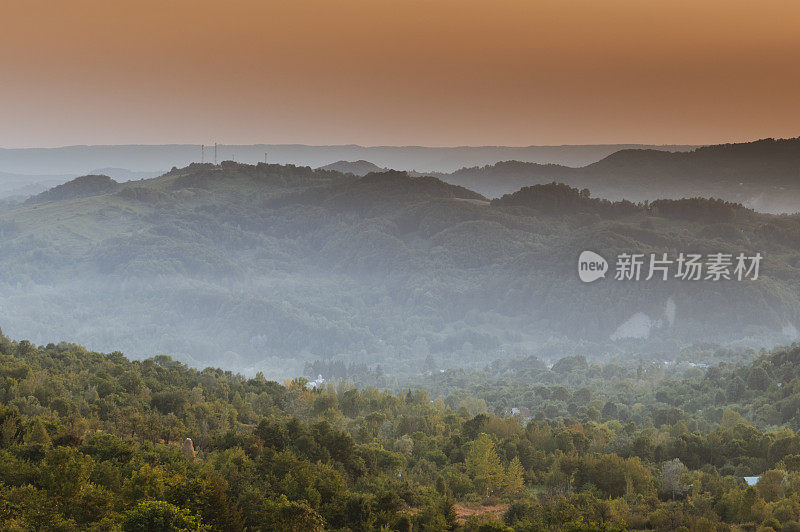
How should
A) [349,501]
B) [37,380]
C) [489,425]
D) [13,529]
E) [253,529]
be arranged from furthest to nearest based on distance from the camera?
[489,425], [37,380], [349,501], [253,529], [13,529]

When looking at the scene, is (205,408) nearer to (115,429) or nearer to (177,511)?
(115,429)

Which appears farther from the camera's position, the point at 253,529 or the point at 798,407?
the point at 798,407

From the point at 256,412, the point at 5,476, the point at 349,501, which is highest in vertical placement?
the point at 5,476

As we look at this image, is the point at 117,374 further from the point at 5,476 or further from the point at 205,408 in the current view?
the point at 5,476

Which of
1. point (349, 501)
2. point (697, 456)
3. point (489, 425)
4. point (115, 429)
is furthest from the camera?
point (489, 425)

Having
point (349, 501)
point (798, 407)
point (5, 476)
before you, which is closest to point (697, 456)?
point (798, 407)

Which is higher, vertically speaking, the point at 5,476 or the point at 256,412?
the point at 5,476
